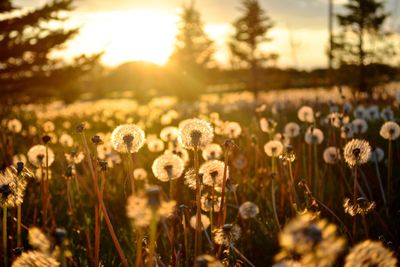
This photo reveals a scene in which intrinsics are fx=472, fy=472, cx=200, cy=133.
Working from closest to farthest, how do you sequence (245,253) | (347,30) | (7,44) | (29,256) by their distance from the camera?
(29,256)
(245,253)
(7,44)
(347,30)

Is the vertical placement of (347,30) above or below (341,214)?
above

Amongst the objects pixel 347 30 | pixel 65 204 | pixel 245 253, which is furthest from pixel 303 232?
pixel 347 30

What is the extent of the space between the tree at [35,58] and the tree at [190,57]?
84.5 feet

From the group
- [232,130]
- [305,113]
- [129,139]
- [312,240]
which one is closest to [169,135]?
[232,130]

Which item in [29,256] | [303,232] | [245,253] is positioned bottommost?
[245,253]

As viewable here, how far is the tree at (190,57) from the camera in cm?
4288

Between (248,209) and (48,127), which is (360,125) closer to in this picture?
(248,209)

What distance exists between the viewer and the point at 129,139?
1.98 m

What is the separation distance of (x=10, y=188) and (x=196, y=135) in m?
0.75

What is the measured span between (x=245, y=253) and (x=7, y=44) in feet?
50.0

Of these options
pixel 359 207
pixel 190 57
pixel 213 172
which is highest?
pixel 190 57

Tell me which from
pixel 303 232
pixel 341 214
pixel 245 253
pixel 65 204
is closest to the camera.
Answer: pixel 303 232

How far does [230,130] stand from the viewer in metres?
3.89

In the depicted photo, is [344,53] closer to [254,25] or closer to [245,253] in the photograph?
[254,25]
